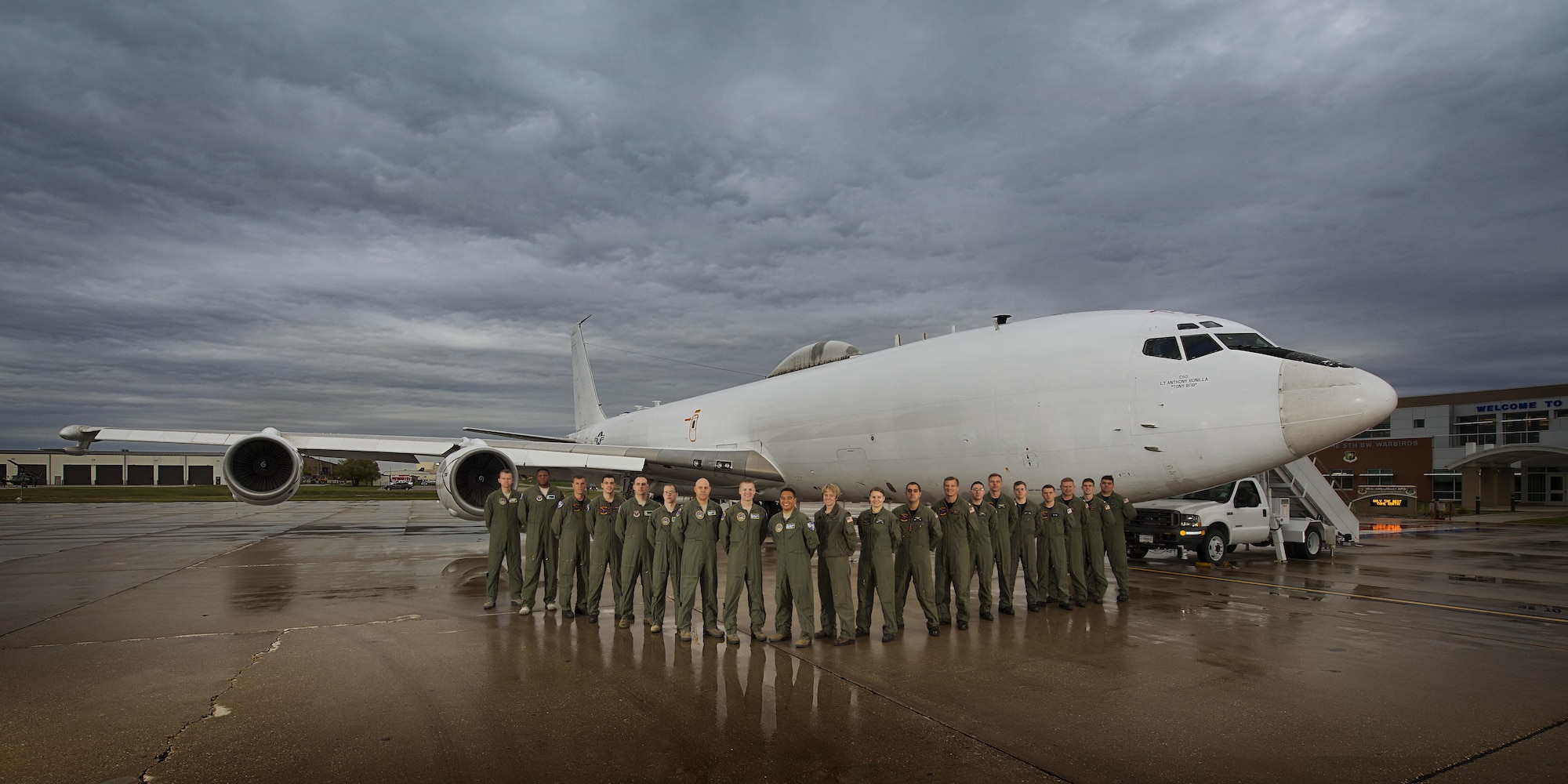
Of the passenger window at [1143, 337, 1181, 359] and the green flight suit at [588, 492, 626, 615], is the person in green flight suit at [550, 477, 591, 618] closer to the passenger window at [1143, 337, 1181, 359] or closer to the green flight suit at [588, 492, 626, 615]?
the green flight suit at [588, 492, 626, 615]

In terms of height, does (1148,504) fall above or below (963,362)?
below

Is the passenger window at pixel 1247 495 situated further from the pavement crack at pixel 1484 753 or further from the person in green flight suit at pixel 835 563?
the person in green flight suit at pixel 835 563

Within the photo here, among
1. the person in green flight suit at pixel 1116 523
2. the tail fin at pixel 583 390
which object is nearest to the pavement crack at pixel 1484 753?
the person in green flight suit at pixel 1116 523

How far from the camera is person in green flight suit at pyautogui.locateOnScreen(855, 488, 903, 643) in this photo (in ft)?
25.6

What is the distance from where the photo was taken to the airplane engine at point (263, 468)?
51.3 feet

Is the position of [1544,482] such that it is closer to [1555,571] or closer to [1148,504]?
[1555,571]

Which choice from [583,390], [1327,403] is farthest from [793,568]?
[583,390]

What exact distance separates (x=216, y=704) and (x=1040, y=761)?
17.6ft

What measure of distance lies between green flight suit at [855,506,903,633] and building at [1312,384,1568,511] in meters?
47.2

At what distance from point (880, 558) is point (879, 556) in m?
0.02

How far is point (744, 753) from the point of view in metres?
4.55

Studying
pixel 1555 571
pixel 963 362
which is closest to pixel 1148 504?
pixel 963 362

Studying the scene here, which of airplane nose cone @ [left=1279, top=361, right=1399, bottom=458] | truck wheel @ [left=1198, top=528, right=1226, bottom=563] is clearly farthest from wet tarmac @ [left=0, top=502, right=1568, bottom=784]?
truck wheel @ [left=1198, top=528, right=1226, bottom=563]

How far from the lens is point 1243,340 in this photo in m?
10.2
